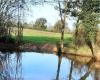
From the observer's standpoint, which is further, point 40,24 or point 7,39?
point 40,24

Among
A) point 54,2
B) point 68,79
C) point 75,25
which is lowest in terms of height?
point 68,79

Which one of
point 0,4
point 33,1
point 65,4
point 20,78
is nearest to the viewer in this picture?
point 20,78

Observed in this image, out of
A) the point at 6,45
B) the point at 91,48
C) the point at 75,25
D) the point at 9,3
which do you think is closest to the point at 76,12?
the point at 75,25

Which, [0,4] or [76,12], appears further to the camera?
[76,12]

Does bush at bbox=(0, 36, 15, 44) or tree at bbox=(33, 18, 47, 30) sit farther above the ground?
tree at bbox=(33, 18, 47, 30)

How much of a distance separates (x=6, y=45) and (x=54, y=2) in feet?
21.8

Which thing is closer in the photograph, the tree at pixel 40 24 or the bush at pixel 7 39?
the bush at pixel 7 39

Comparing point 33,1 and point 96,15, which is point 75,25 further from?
point 33,1

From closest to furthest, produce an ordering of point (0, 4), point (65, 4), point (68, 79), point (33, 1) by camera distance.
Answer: point (68, 79) < point (0, 4) < point (33, 1) < point (65, 4)

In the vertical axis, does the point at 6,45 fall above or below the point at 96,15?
below

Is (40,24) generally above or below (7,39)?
above

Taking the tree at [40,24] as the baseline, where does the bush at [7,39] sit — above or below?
below

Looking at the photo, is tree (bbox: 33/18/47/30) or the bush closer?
the bush

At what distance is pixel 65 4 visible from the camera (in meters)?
36.7
